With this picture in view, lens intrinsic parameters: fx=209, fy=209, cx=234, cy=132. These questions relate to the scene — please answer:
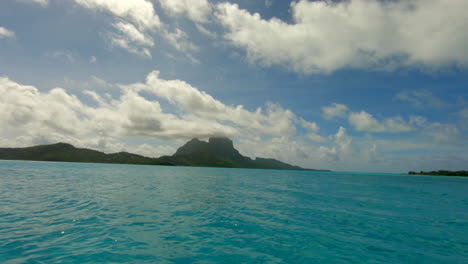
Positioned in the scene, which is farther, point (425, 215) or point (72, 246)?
point (425, 215)

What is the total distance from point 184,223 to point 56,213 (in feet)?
45.1

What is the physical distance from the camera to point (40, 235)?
51.0 ft

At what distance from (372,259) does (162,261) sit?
13551mm

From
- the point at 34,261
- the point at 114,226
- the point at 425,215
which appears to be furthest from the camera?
the point at 425,215

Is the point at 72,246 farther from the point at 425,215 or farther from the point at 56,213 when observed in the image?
the point at 425,215

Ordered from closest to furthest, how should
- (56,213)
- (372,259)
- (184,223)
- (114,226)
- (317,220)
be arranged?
(372,259) → (114,226) → (184,223) → (56,213) → (317,220)

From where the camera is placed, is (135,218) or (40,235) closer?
(40,235)

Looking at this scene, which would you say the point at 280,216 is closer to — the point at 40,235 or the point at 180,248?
the point at 180,248

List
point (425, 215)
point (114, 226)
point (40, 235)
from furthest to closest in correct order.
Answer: point (425, 215), point (114, 226), point (40, 235)

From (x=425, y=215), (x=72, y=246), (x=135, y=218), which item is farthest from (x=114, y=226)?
(x=425, y=215)

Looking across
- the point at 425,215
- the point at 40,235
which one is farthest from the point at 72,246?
the point at 425,215

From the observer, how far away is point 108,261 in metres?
12.2

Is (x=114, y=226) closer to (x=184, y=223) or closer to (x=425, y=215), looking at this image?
(x=184, y=223)

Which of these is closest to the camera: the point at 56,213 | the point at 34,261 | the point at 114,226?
the point at 34,261
